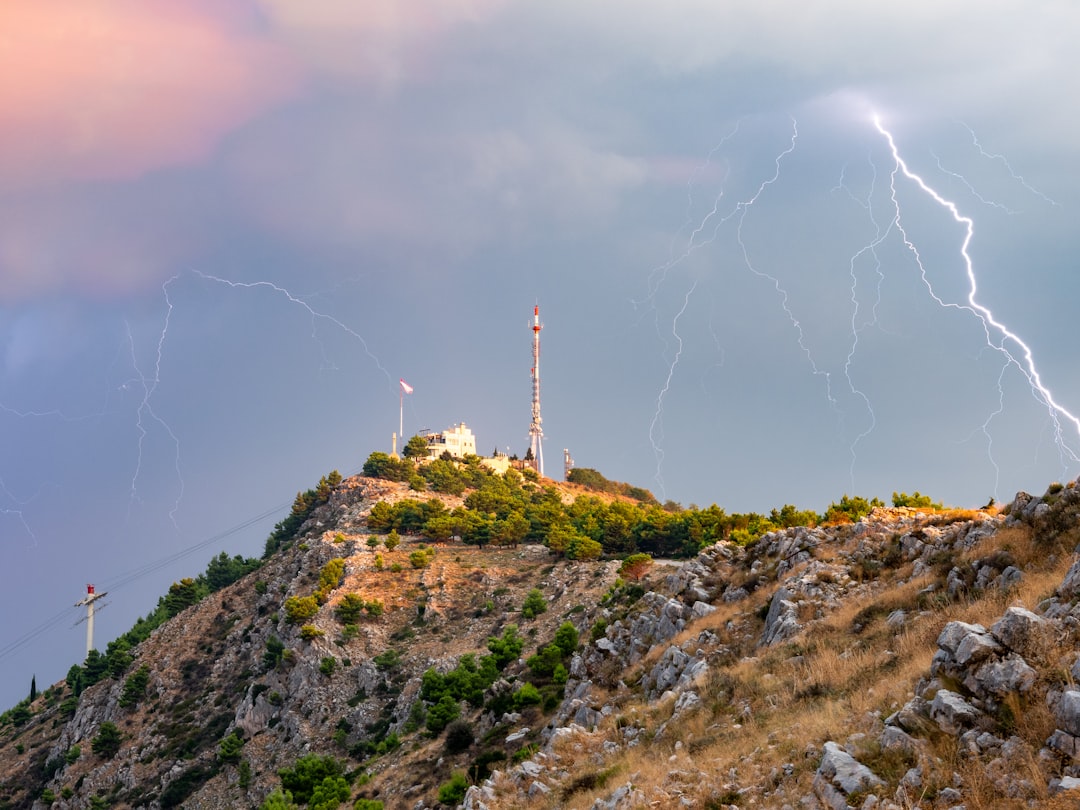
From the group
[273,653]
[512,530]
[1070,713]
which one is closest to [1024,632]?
[1070,713]

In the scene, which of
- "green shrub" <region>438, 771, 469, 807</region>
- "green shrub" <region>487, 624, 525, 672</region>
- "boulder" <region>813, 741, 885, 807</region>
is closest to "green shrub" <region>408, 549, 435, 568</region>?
"green shrub" <region>487, 624, 525, 672</region>

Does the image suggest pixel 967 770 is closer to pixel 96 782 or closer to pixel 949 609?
pixel 949 609

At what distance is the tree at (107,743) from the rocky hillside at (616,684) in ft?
0.71

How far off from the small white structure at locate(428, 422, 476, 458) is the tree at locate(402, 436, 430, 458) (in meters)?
2.60

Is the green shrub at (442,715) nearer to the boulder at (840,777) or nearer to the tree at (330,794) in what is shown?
the tree at (330,794)

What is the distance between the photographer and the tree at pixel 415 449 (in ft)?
414

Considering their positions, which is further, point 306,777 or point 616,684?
point 306,777

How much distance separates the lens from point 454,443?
135250 millimetres

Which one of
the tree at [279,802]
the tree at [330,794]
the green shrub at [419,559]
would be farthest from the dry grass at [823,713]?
the green shrub at [419,559]

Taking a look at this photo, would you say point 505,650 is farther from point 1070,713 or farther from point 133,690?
point 133,690

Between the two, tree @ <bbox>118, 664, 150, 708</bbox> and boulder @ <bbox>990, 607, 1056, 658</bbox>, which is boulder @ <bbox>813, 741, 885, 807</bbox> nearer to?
boulder @ <bbox>990, 607, 1056, 658</bbox>

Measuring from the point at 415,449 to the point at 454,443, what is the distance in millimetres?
10603

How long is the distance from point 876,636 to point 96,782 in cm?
7281

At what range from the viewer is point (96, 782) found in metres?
63.8
